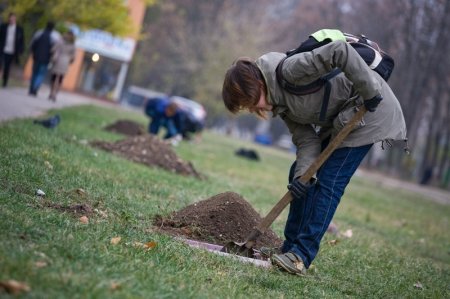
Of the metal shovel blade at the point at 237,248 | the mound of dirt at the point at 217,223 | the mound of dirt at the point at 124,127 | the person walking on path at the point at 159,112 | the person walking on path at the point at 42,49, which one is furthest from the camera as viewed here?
the person walking on path at the point at 42,49

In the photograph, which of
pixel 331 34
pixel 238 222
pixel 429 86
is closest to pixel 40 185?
pixel 238 222

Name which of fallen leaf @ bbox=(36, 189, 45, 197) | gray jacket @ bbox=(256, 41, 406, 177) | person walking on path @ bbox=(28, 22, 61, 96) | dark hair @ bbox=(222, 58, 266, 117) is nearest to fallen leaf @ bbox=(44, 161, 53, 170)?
fallen leaf @ bbox=(36, 189, 45, 197)

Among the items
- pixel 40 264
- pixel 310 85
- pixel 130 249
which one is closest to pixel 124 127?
pixel 310 85

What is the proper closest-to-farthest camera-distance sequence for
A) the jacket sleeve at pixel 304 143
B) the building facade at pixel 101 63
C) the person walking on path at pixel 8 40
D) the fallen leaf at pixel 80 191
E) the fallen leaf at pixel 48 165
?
the jacket sleeve at pixel 304 143 < the fallen leaf at pixel 80 191 < the fallen leaf at pixel 48 165 < the person walking on path at pixel 8 40 < the building facade at pixel 101 63

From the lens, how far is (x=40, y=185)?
609 cm

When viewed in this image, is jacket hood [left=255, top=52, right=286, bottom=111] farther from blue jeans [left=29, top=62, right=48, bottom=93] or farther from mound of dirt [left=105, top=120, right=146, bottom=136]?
blue jeans [left=29, top=62, right=48, bottom=93]

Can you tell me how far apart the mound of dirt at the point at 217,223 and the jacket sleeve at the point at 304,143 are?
83cm

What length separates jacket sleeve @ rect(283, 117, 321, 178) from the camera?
5507mm

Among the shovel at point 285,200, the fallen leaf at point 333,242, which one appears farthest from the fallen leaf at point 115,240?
the fallen leaf at point 333,242

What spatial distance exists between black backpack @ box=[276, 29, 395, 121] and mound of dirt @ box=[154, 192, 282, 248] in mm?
1265

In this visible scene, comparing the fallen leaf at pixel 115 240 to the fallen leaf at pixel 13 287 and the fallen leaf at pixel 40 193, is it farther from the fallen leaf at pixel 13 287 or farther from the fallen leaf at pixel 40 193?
the fallen leaf at pixel 13 287

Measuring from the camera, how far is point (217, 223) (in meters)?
6.02

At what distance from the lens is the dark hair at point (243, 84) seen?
202 inches

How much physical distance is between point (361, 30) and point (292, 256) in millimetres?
37938
